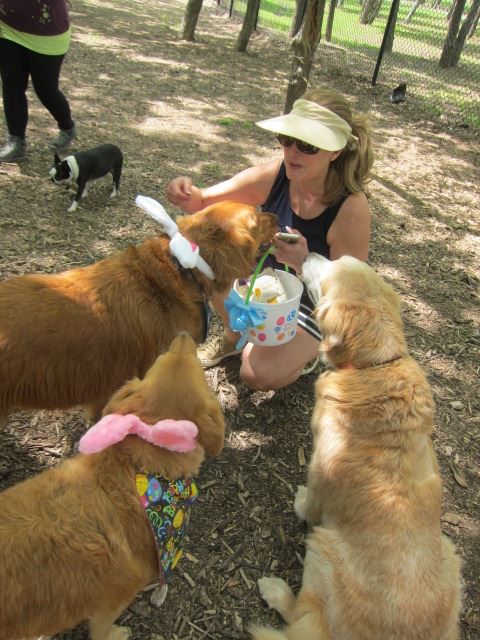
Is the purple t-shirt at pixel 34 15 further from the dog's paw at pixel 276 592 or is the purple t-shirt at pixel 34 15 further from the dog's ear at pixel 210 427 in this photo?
the dog's paw at pixel 276 592

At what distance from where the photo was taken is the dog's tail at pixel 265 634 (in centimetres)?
224

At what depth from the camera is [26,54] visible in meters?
5.08

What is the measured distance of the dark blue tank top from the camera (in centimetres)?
346

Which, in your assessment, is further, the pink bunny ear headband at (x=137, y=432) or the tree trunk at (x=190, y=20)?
the tree trunk at (x=190, y=20)

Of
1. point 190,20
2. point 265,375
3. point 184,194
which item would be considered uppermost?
point 190,20

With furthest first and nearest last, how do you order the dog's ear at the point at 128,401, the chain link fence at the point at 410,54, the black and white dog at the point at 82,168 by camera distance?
the chain link fence at the point at 410,54 → the black and white dog at the point at 82,168 → the dog's ear at the point at 128,401

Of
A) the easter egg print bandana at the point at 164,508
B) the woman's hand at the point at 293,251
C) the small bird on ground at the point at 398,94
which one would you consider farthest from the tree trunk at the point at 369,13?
the easter egg print bandana at the point at 164,508

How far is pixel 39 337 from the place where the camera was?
95.8 inches

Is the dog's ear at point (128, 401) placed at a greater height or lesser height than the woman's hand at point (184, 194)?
lesser

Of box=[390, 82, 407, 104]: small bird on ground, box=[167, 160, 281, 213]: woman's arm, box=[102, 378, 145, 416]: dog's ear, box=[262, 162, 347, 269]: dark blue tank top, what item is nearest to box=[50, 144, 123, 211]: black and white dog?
box=[167, 160, 281, 213]: woman's arm

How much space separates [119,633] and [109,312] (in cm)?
168

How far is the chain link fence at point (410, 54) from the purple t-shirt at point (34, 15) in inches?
342

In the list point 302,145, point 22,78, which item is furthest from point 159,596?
point 22,78

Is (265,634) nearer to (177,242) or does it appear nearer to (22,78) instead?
(177,242)
